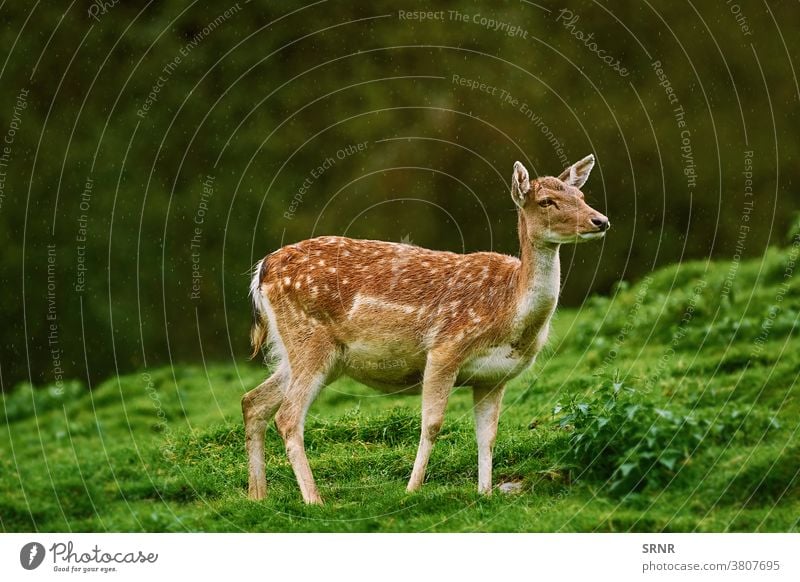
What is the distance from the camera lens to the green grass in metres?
9.75

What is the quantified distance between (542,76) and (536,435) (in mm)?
11920

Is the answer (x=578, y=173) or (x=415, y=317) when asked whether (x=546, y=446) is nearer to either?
(x=415, y=317)

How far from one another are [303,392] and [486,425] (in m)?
1.66

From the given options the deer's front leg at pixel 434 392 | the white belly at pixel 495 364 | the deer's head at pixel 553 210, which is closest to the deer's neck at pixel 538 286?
the deer's head at pixel 553 210

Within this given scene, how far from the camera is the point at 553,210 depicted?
10.1 m

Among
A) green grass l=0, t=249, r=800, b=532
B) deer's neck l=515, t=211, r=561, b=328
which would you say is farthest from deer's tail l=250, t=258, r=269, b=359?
deer's neck l=515, t=211, r=561, b=328

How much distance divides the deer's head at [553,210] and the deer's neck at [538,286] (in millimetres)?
114

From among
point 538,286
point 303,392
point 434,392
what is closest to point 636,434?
point 538,286

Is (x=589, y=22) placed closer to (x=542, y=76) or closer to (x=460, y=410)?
(x=542, y=76)

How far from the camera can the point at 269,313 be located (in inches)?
441

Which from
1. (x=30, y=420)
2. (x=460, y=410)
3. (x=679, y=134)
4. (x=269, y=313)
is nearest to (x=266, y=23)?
(x=679, y=134)

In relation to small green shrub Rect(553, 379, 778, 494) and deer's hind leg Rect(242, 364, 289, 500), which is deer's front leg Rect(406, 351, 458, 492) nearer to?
small green shrub Rect(553, 379, 778, 494)

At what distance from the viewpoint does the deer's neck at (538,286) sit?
1023 centimetres

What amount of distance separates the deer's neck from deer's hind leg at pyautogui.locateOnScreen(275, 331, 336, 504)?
1785 mm
